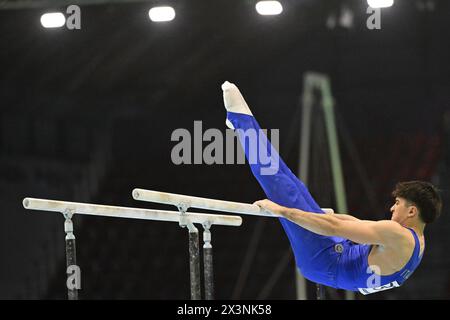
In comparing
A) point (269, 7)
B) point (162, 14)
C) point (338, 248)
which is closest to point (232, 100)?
point (338, 248)

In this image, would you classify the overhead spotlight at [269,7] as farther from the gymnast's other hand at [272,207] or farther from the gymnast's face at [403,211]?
the gymnast's other hand at [272,207]

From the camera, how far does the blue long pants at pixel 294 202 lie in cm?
562

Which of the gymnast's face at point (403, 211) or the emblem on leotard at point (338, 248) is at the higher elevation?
the gymnast's face at point (403, 211)

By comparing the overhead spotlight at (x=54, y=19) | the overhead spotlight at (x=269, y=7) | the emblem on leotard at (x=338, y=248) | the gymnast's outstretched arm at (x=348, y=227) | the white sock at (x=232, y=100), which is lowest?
the gymnast's outstretched arm at (x=348, y=227)

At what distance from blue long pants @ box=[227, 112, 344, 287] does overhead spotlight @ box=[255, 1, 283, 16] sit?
4320mm

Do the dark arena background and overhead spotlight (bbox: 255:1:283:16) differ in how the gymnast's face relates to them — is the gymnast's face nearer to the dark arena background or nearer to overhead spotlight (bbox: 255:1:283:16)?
overhead spotlight (bbox: 255:1:283:16)

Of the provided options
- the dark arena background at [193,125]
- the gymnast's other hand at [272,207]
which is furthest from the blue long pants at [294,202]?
the dark arena background at [193,125]

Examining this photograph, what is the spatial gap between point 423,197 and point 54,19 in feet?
20.0

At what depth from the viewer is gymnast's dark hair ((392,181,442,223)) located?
521 centimetres

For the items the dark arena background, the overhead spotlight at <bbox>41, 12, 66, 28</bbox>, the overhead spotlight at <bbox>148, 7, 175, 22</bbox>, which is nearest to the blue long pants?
the overhead spotlight at <bbox>148, 7, 175, 22</bbox>

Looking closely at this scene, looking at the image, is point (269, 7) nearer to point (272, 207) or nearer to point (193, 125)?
point (193, 125)

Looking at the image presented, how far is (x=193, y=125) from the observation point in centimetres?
1398

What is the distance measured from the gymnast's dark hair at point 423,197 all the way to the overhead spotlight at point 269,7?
493 cm

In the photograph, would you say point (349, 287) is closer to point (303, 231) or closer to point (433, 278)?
point (303, 231)
